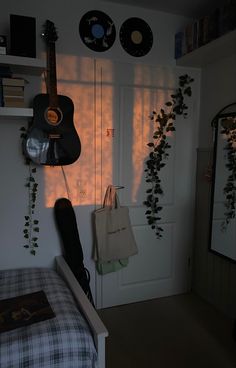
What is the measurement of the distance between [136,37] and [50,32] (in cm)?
70

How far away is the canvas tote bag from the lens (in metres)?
2.41

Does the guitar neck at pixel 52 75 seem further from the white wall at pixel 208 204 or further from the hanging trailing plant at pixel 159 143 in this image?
the white wall at pixel 208 204

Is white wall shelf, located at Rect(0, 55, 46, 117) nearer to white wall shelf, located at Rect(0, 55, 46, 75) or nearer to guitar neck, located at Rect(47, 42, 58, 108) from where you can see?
white wall shelf, located at Rect(0, 55, 46, 75)

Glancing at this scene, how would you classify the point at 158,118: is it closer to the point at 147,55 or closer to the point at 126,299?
the point at 147,55

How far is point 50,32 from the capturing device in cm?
207

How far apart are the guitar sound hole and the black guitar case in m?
0.59

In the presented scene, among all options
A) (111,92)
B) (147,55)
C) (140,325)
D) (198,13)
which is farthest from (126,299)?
(198,13)

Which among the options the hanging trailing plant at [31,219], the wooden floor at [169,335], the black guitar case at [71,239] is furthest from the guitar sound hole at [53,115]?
the wooden floor at [169,335]

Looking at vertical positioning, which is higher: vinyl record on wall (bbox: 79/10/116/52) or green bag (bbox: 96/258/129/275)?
vinyl record on wall (bbox: 79/10/116/52)

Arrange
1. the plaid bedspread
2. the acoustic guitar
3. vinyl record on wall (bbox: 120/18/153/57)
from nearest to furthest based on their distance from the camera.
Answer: the plaid bedspread, the acoustic guitar, vinyl record on wall (bbox: 120/18/153/57)

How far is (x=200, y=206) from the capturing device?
8.92 ft

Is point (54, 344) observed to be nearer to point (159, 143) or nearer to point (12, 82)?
point (12, 82)

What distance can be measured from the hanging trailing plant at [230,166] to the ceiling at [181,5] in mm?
865

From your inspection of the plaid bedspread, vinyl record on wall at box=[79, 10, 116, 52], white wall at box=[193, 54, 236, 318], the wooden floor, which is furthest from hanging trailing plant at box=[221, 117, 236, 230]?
the plaid bedspread
